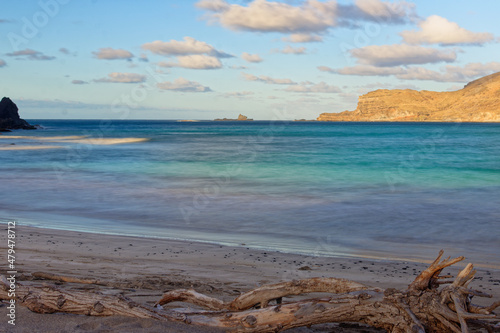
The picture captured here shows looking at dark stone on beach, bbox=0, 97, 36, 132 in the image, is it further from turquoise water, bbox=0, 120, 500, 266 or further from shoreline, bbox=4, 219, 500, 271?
shoreline, bbox=4, 219, 500, 271

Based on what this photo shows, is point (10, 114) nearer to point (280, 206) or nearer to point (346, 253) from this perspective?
point (280, 206)

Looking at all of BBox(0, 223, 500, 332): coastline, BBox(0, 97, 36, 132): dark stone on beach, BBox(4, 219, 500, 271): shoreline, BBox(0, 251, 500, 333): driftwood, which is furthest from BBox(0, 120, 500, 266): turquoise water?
BBox(0, 97, 36, 132): dark stone on beach

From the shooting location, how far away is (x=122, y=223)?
10406 millimetres

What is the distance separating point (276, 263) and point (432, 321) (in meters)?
3.40

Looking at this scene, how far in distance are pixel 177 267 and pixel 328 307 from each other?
3205 millimetres

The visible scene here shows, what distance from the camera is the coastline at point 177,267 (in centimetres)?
525

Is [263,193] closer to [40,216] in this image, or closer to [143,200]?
[143,200]

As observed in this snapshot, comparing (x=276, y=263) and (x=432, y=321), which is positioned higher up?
(x=432, y=321)

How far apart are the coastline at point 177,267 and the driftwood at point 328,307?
0.50 feet

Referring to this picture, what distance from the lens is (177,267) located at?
632cm

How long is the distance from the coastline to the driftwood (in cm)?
15

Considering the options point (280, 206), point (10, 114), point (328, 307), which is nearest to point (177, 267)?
point (328, 307)

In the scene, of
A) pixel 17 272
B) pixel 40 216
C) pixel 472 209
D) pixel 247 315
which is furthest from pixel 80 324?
pixel 472 209

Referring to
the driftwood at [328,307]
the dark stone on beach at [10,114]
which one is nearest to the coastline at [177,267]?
the driftwood at [328,307]
